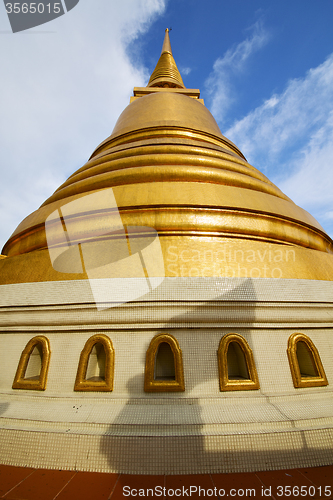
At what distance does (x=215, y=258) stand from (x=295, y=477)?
2.66 meters

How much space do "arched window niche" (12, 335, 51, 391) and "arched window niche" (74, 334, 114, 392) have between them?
51cm

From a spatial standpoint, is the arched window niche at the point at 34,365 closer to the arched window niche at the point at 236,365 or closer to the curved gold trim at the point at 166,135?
the arched window niche at the point at 236,365

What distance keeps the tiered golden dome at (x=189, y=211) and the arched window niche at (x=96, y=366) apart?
1244 millimetres

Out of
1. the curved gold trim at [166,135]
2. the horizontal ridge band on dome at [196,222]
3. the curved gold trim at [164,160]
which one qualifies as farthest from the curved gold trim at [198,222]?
the curved gold trim at [166,135]

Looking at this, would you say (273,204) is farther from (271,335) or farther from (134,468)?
(134,468)

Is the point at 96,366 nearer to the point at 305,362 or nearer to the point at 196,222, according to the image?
the point at 196,222

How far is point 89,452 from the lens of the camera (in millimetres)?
2783

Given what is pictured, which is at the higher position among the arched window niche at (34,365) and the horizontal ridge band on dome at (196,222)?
the horizontal ridge band on dome at (196,222)

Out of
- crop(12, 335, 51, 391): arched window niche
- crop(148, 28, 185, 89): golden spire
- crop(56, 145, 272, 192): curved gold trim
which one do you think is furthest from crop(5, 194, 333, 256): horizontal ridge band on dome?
crop(148, 28, 185, 89): golden spire

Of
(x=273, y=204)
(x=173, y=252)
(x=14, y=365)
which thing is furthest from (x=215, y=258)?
(x=14, y=365)

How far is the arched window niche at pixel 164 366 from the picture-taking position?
3252mm

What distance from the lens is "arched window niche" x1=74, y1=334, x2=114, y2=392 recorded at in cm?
334

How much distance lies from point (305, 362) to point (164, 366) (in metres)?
2.12

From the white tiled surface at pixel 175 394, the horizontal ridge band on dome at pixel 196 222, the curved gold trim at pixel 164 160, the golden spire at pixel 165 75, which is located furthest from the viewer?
the golden spire at pixel 165 75
